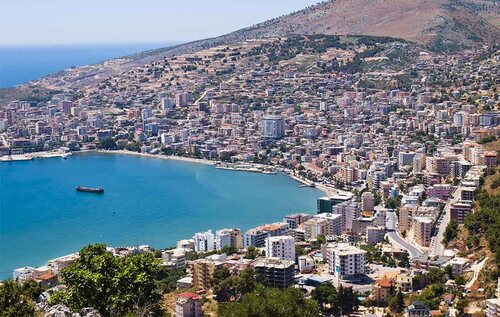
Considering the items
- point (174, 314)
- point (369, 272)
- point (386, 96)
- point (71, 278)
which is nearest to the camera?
point (71, 278)

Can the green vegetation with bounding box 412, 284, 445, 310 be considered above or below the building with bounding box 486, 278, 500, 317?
below

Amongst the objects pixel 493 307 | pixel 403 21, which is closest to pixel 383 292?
pixel 493 307

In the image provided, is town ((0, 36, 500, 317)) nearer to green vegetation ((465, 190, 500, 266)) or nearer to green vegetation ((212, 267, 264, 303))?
green vegetation ((212, 267, 264, 303))

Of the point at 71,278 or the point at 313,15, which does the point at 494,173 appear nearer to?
the point at 71,278

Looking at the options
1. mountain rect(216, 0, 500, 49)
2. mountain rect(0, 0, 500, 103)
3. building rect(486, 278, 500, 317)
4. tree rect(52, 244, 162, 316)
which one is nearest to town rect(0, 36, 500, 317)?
building rect(486, 278, 500, 317)

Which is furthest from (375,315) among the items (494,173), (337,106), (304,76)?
(304,76)

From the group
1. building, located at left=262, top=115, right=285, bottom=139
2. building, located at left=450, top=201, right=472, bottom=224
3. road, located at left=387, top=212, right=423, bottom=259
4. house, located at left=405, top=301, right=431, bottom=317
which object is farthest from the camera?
building, located at left=262, top=115, right=285, bottom=139
